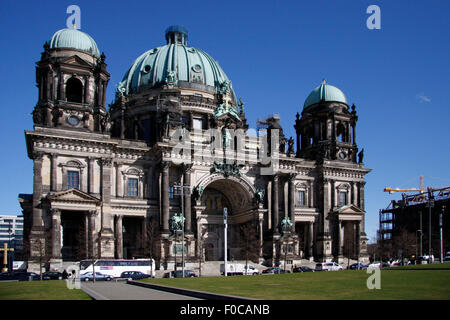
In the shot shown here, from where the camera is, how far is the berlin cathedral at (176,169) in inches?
2370

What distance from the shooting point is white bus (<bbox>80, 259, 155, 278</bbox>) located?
5378 centimetres

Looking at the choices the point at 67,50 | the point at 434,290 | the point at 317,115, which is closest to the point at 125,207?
the point at 67,50

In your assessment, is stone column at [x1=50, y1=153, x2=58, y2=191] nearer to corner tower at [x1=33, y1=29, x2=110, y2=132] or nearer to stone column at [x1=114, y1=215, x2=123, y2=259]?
corner tower at [x1=33, y1=29, x2=110, y2=132]

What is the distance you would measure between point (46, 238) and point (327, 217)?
39.6 m

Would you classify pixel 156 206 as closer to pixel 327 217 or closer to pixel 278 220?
pixel 278 220

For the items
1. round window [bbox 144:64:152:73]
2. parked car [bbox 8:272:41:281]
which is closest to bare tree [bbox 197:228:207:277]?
parked car [bbox 8:272:41:281]

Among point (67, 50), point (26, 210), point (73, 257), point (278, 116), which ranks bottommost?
point (73, 257)

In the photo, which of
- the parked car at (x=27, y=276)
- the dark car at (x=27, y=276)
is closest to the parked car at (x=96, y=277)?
the parked car at (x=27, y=276)

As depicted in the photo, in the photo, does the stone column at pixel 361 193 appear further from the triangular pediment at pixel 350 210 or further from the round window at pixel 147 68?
the round window at pixel 147 68

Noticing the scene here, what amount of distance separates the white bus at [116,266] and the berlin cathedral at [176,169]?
2902 millimetres

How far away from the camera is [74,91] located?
65312 mm

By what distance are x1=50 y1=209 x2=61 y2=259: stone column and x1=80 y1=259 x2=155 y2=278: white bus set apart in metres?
4.21

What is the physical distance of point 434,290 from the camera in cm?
2397

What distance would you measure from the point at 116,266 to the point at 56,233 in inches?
314
